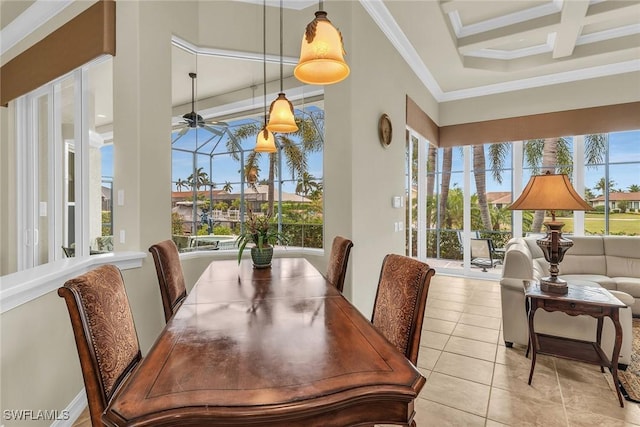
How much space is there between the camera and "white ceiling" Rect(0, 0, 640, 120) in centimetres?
329

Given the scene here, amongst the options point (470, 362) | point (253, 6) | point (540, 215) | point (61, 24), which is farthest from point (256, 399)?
point (540, 215)

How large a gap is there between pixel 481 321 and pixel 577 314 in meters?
1.43

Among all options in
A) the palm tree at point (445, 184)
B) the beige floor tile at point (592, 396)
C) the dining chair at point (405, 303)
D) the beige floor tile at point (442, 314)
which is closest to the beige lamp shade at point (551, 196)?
the beige floor tile at point (592, 396)

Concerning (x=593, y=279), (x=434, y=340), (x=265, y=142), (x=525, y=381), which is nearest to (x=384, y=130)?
(x=265, y=142)

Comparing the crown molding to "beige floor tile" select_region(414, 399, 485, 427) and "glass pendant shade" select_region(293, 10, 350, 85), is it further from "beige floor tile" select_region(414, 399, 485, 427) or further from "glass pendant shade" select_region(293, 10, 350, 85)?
"beige floor tile" select_region(414, 399, 485, 427)

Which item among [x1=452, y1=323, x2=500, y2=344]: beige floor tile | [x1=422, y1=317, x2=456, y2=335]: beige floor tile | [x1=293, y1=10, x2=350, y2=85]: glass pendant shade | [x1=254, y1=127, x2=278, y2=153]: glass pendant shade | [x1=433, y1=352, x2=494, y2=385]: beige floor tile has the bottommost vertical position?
[x1=433, y1=352, x2=494, y2=385]: beige floor tile

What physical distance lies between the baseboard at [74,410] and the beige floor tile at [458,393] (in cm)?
221

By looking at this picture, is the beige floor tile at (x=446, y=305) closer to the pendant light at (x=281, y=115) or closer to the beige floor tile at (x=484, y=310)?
the beige floor tile at (x=484, y=310)

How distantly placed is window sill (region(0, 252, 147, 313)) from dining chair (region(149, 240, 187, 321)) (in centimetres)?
33

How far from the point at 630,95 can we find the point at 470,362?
15.4ft

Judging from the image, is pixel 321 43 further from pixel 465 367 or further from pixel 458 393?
pixel 465 367

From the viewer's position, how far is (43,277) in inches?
64.7

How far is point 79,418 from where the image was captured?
1.96m

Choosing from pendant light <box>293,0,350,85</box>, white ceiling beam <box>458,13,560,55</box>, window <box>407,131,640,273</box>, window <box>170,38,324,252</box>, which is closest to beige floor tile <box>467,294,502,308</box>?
window <box>407,131,640,273</box>
